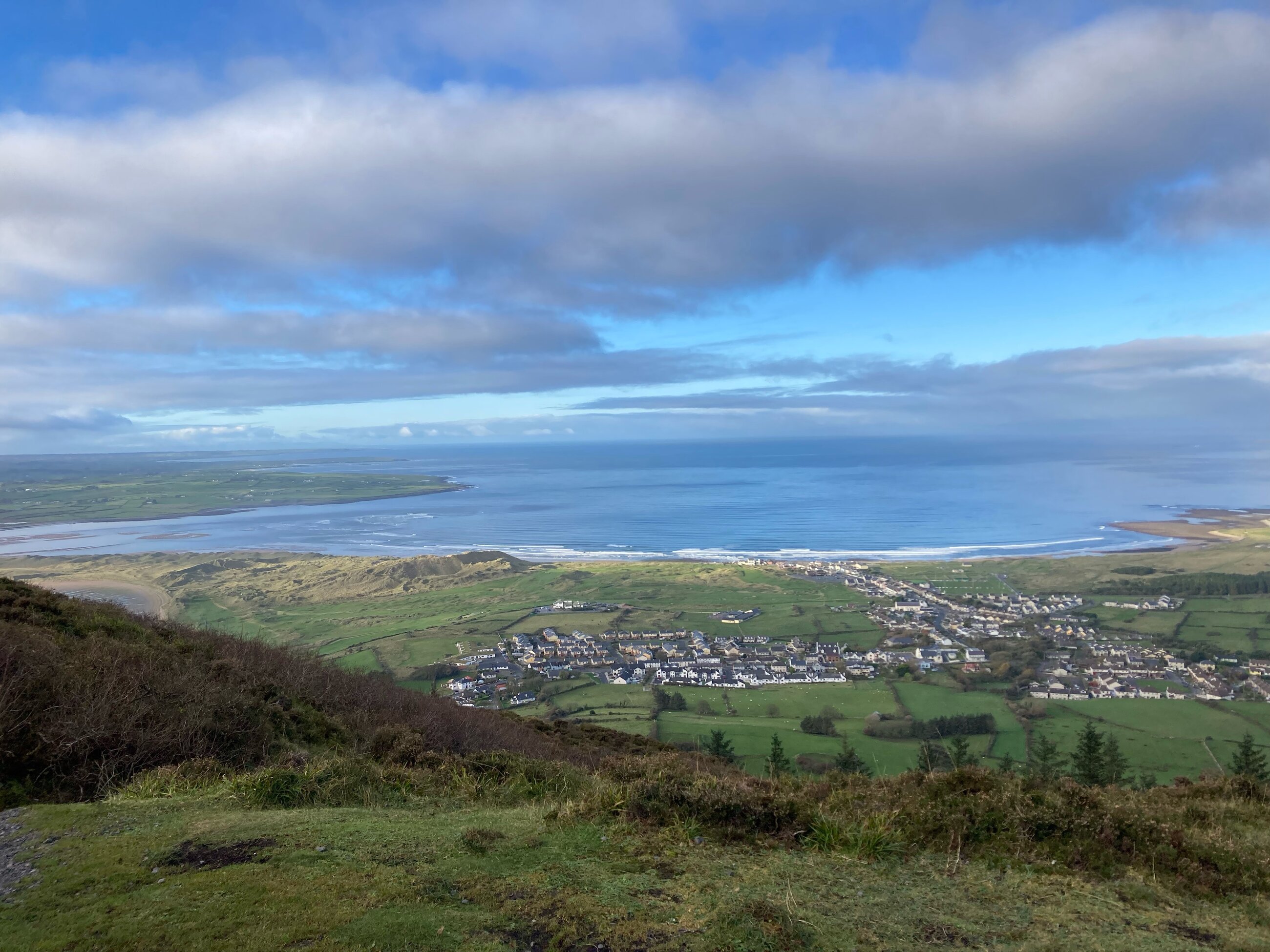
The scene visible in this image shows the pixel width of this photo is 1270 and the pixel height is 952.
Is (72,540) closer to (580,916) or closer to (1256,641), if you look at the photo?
(580,916)

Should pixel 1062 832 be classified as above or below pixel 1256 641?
above

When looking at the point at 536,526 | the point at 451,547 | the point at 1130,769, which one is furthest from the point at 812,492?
the point at 1130,769

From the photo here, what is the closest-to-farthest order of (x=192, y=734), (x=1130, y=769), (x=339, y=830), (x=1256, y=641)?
1. (x=339, y=830)
2. (x=192, y=734)
3. (x=1130, y=769)
4. (x=1256, y=641)

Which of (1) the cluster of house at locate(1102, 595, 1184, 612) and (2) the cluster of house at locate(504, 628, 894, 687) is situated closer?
(2) the cluster of house at locate(504, 628, 894, 687)

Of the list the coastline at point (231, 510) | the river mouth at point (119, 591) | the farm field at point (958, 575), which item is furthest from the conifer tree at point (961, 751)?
the coastline at point (231, 510)

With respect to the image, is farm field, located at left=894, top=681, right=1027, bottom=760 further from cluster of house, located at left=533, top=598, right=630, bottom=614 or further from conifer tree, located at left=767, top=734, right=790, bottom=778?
cluster of house, located at left=533, top=598, right=630, bottom=614

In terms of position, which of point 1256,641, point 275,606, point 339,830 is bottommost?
point 1256,641

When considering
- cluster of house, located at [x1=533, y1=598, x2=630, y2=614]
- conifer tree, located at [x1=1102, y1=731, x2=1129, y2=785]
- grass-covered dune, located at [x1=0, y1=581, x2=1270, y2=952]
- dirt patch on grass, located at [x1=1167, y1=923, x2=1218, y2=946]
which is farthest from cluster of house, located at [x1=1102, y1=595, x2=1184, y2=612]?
dirt patch on grass, located at [x1=1167, y1=923, x2=1218, y2=946]

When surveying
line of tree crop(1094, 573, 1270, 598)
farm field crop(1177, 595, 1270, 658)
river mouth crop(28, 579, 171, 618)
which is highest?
river mouth crop(28, 579, 171, 618)
